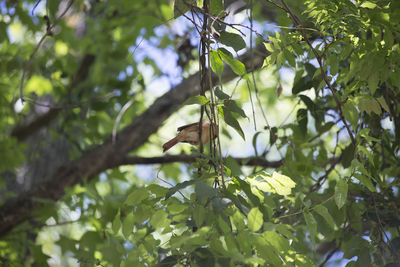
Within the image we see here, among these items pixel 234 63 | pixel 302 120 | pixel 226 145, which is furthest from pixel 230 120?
pixel 226 145

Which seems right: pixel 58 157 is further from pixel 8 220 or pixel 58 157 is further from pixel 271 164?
pixel 271 164

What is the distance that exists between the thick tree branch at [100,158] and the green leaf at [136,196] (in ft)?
4.18

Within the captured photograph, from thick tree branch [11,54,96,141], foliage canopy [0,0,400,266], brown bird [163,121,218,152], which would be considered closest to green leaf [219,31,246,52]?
foliage canopy [0,0,400,266]

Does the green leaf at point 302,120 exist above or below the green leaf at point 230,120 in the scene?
above

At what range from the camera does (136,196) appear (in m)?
0.89

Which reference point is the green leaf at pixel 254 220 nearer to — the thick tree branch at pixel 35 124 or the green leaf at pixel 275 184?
the green leaf at pixel 275 184

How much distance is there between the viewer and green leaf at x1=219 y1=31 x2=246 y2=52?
0.88 metres

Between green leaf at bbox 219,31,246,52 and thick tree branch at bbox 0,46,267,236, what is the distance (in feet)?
4.02

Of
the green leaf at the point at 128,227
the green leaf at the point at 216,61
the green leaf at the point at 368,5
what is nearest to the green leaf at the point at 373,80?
the green leaf at the point at 368,5

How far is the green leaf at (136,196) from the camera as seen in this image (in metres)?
0.88

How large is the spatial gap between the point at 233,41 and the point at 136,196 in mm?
396

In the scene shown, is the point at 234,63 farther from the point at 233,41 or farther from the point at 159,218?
the point at 159,218

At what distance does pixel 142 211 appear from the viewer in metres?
0.91

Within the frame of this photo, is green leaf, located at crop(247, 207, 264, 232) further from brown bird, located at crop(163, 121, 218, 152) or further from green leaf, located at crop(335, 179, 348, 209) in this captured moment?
brown bird, located at crop(163, 121, 218, 152)
